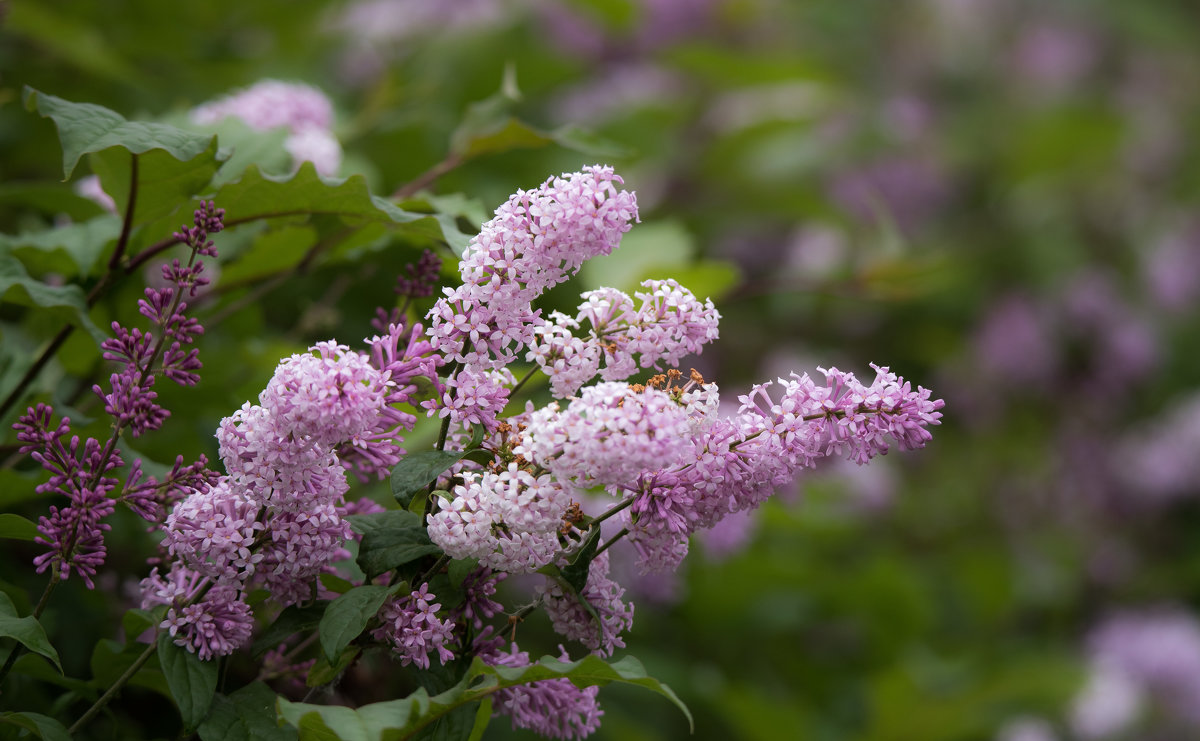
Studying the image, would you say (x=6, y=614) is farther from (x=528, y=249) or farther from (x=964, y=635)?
(x=964, y=635)

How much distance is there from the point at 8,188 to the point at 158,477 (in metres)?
0.38

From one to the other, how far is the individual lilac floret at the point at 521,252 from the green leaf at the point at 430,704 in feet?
0.49

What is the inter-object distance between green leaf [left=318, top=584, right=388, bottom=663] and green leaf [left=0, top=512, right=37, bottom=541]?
175mm

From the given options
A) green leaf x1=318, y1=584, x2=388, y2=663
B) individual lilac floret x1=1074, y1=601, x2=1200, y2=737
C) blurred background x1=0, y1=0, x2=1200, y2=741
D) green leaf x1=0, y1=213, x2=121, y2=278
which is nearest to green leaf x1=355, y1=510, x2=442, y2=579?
green leaf x1=318, y1=584, x2=388, y2=663

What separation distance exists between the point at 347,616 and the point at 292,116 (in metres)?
0.62

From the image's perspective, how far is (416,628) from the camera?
0.51m

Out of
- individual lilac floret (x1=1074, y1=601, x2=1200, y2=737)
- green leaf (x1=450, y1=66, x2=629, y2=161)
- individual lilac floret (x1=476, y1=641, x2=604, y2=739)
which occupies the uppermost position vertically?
individual lilac floret (x1=1074, y1=601, x2=1200, y2=737)

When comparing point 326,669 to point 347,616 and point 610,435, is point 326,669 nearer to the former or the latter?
point 347,616

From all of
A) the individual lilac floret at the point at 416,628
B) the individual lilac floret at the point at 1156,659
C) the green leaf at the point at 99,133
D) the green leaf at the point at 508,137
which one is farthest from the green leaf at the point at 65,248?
the individual lilac floret at the point at 1156,659

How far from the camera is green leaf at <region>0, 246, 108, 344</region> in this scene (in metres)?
0.65

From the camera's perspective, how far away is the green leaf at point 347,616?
1.59ft

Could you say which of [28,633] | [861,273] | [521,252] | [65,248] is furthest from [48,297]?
[861,273]

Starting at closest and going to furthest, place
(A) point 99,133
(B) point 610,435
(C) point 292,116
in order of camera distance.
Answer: (B) point 610,435 < (A) point 99,133 < (C) point 292,116

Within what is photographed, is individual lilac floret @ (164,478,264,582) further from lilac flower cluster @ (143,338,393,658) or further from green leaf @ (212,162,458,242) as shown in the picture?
green leaf @ (212,162,458,242)
